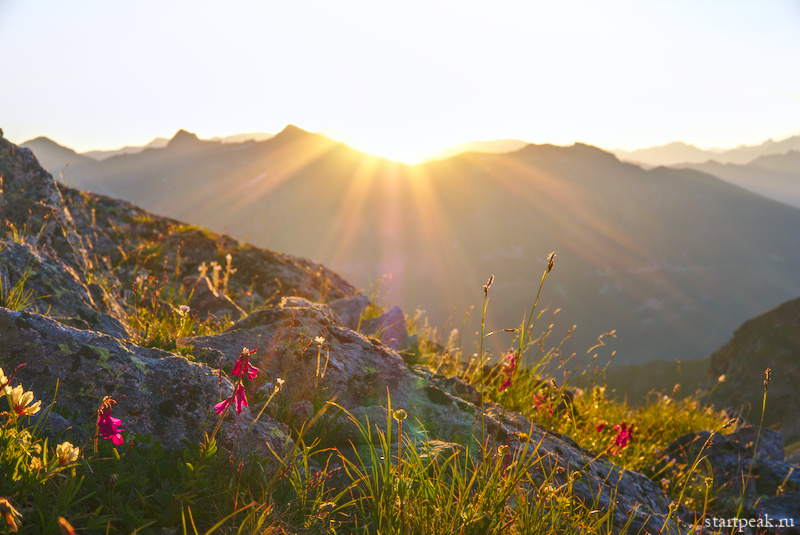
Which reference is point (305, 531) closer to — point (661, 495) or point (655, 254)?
point (661, 495)

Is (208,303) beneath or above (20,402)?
beneath

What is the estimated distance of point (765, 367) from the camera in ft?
72.7

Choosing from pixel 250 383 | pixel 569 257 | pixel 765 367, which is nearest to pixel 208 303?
pixel 250 383

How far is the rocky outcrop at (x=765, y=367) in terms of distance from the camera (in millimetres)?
19641

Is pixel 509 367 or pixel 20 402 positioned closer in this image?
pixel 20 402

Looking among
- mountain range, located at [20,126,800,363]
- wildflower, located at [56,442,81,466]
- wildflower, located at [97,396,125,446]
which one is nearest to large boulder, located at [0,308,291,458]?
wildflower, located at [97,396,125,446]

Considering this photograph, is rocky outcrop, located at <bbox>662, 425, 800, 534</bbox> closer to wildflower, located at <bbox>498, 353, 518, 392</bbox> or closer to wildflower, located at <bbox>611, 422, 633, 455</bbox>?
wildflower, located at <bbox>611, 422, 633, 455</bbox>

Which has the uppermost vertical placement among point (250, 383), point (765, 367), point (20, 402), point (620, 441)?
point (20, 402)

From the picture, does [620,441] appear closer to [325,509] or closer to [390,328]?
[390,328]

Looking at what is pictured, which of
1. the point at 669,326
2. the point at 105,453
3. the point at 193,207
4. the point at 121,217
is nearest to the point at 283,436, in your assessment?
the point at 105,453

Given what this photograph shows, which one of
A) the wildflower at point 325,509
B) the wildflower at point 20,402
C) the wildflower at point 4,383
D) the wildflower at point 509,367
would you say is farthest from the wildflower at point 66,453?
the wildflower at point 509,367

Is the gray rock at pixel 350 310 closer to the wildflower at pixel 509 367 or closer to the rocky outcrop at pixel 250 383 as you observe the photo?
the rocky outcrop at pixel 250 383

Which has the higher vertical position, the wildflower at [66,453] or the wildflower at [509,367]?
the wildflower at [66,453]

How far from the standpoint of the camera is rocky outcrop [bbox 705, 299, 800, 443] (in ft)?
64.4
